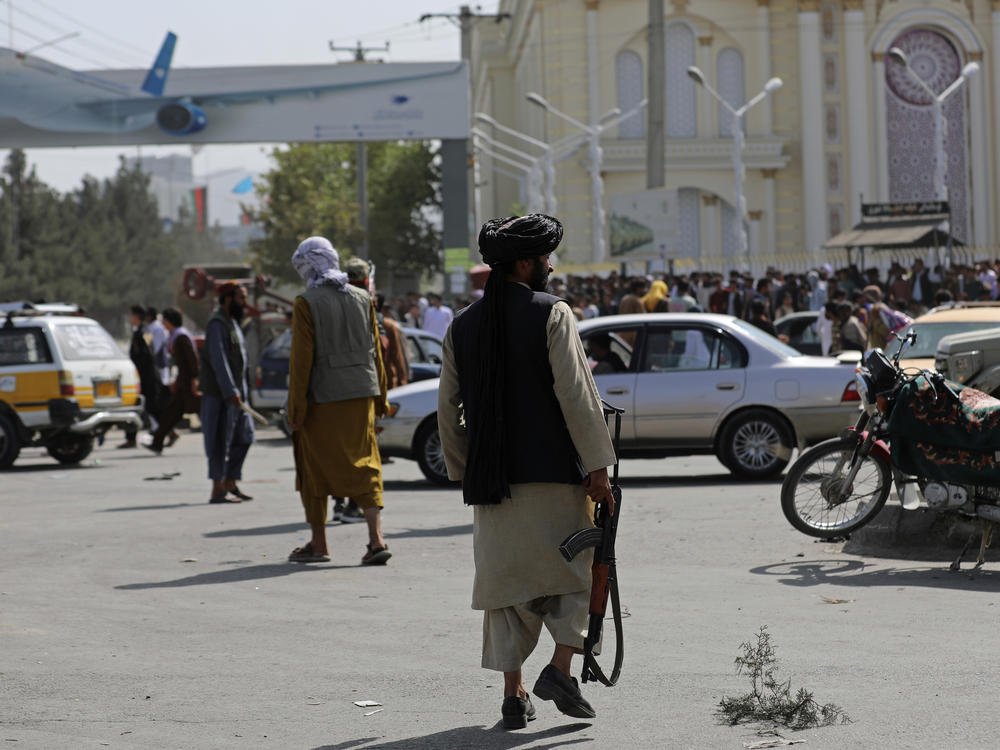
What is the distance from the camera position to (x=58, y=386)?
17375 mm

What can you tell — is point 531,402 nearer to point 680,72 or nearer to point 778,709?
point 778,709

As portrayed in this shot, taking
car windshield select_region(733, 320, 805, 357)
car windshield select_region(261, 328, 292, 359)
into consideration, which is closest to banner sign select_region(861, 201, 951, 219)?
car windshield select_region(261, 328, 292, 359)

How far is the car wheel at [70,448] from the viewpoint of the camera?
18.2 meters

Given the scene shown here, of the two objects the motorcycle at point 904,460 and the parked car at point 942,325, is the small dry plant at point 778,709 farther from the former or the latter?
the parked car at point 942,325

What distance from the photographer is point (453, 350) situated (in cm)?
555

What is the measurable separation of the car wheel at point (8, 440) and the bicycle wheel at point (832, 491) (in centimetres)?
1039

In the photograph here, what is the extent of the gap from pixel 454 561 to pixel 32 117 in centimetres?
3616

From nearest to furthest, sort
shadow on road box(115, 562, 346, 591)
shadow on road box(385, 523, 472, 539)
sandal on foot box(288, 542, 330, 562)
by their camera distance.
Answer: shadow on road box(115, 562, 346, 591) < sandal on foot box(288, 542, 330, 562) < shadow on road box(385, 523, 472, 539)

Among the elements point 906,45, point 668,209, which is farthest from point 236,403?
point 906,45

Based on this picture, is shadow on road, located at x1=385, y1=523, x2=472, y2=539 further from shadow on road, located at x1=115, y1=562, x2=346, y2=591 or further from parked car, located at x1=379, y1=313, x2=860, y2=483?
parked car, located at x1=379, y1=313, x2=860, y2=483

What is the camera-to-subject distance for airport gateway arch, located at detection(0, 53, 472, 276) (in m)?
42.6

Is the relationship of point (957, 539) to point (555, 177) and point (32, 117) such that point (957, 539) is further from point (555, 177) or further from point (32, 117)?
point (555, 177)

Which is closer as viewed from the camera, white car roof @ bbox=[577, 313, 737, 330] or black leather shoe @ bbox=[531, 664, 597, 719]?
black leather shoe @ bbox=[531, 664, 597, 719]

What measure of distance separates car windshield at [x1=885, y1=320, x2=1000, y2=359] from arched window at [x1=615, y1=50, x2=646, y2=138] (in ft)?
143
